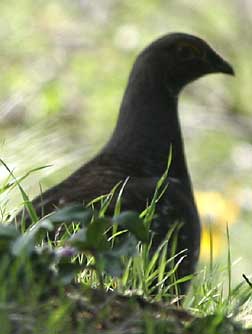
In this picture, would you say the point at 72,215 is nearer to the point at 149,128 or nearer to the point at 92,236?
the point at 92,236

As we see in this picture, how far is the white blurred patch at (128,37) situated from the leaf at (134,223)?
12.0 metres

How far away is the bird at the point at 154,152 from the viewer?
5.42m

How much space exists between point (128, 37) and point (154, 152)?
8.74m

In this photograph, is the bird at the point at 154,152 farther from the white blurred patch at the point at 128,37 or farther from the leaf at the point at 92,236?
the white blurred patch at the point at 128,37

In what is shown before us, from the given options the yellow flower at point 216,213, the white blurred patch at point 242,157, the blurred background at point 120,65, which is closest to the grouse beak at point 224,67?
the yellow flower at point 216,213

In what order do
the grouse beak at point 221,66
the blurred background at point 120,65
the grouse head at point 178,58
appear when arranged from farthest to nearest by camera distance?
1. the blurred background at point 120,65
2. the grouse beak at point 221,66
3. the grouse head at point 178,58

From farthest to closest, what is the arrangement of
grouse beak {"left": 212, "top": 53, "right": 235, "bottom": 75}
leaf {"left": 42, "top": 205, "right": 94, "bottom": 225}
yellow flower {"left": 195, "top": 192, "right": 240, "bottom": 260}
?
yellow flower {"left": 195, "top": 192, "right": 240, "bottom": 260}, grouse beak {"left": 212, "top": 53, "right": 235, "bottom": 75}, leaf {"left": 42, "top": 205, "right": 94, "bottom": 225}

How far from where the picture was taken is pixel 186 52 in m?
6.90

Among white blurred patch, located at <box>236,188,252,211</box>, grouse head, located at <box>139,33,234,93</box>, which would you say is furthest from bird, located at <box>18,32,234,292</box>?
white blurred patch, located at <box>236,188,252,211</box>

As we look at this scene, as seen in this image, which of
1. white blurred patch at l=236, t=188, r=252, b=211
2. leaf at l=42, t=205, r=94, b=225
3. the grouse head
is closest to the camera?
leaf at l=42, t=205, r=94, b=225

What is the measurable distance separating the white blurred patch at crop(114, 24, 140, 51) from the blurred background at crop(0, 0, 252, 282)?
0.01 m

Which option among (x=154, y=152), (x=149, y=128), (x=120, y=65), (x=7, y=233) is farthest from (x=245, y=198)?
(x=7, y=233)

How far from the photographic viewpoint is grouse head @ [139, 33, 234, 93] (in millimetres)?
6847

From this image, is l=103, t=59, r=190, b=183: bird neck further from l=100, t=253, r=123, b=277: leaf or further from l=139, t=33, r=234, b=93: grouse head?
l=100, t=253, r=123, b=277: leaf
